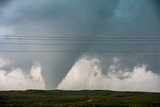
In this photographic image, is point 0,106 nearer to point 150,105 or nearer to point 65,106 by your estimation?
point 65,106

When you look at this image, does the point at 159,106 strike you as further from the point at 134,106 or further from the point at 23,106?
the point at 23,106

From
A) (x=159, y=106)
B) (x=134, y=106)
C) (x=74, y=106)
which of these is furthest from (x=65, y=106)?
(x=159, y=106)

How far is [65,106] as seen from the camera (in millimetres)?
97062

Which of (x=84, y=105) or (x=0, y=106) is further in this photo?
(x=0, y=106)

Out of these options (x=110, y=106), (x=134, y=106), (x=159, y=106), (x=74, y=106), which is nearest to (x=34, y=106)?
(x=74, y=106)

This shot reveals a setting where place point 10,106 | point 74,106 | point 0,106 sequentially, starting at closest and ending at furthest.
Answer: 1. point 74,106
2. point 10,106
3. point 0,106

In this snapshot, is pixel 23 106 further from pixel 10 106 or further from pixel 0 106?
pixel 0 106

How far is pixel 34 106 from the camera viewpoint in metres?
98.8

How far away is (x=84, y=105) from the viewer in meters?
97.1

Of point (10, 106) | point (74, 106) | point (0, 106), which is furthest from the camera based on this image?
point (0, 106)

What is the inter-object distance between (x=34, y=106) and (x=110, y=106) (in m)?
23.2

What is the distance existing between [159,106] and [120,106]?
11.6 m

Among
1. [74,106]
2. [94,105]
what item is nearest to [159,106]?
[94,105]

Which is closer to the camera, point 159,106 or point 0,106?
point 159,106
